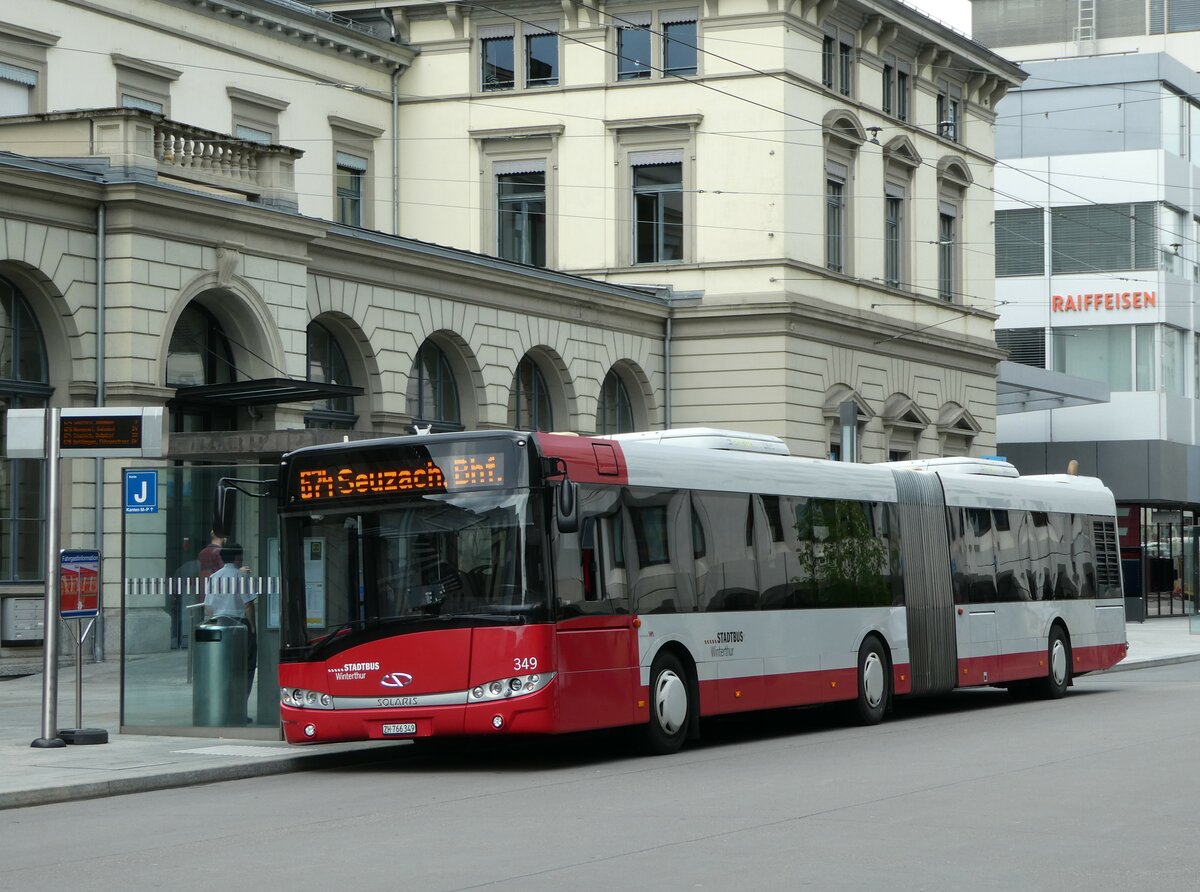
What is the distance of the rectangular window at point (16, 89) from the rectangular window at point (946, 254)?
78.8ft

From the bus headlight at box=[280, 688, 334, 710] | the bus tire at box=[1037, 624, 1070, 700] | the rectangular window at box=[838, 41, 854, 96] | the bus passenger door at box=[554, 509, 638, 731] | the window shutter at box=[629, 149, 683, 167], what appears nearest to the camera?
the bus passenger door at box=[554, 509, 638, 731]

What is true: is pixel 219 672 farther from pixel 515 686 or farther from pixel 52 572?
pixel 515 686

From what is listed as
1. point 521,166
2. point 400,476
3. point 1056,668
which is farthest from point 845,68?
point 400,476

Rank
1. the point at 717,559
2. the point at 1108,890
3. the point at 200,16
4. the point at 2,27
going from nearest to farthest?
1. the point at 1108,890
2. the point at 717,559
3. the point at 2,27
4. the point at 200,16

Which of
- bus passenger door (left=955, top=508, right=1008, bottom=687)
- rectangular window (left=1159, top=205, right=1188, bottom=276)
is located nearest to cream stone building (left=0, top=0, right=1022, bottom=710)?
rectangular window (left=1159, top=205, right=1188, bottom=276)

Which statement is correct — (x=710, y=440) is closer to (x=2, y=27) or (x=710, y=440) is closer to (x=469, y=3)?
(x=2, y=27)

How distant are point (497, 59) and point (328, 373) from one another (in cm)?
1320

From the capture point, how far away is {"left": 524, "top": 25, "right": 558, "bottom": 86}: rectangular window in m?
42.9

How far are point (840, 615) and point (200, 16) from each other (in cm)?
2120

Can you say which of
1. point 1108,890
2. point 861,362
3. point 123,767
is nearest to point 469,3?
point 861,362

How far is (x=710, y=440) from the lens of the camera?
1906cm

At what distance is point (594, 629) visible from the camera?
1638 cm

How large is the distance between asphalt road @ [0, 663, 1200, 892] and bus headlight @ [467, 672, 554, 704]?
65 centimetres

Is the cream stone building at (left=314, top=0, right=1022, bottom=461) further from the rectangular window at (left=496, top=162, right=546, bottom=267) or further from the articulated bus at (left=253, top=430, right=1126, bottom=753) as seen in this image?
the articulated bus at (left=253, top=430, right=1126, bottom=753)
